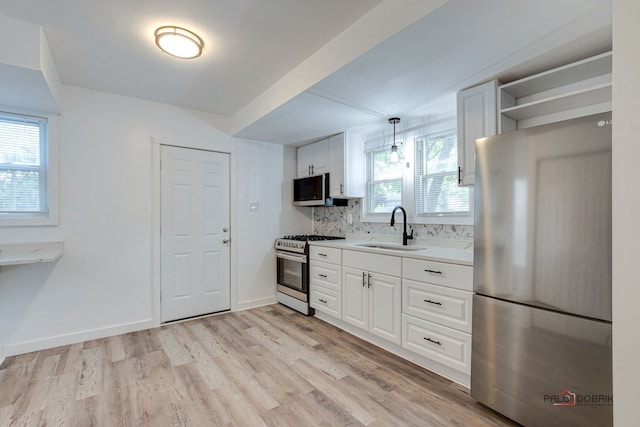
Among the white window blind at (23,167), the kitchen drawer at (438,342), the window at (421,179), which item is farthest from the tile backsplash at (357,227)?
the white window blind at (23,167)

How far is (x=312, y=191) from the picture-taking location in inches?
153

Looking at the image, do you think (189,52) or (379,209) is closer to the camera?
(189,52)

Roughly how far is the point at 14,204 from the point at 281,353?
8.92ft

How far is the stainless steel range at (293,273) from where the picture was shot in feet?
11.6

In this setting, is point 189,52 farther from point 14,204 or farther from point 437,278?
point 437,278

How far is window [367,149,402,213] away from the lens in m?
3.34

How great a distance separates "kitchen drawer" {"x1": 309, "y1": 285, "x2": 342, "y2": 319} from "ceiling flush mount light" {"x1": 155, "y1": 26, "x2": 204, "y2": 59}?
2505 millimetres

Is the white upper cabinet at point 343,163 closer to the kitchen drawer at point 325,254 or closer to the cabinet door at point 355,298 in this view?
the kitchen drawer at point 325,254

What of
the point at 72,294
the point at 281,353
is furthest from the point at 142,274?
→ the point at 281,353

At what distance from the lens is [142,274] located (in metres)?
3.15

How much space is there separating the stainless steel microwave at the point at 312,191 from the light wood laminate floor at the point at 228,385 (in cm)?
164

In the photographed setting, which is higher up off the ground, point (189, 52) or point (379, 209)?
point (189, 52)

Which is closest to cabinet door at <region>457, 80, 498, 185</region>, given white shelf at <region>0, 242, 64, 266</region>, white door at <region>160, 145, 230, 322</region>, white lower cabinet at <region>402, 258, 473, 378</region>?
white lower cabinet at <region>402, 258, 473, 378</region>

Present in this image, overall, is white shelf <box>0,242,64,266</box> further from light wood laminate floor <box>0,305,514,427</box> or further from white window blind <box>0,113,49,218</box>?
light wood laminate floor <box>0,305,514,427</box>
